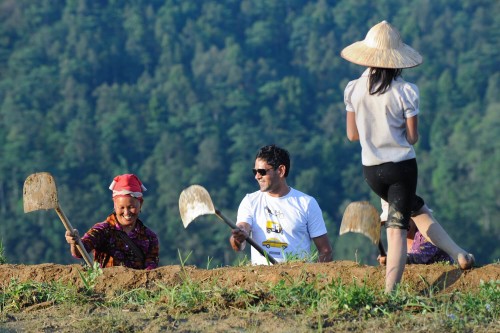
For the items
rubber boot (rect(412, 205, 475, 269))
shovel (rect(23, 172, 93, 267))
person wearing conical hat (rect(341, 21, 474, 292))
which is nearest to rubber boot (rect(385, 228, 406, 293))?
person wearing conical hat (rect(341, 21, 474, 292))

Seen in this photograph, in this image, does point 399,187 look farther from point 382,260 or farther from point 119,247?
point 119,247

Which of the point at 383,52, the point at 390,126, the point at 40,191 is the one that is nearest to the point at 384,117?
the point at 390,126

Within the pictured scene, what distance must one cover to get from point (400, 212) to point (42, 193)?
231 cm

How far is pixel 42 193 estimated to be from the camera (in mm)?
7543

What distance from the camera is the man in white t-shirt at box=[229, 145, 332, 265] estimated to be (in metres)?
8.04

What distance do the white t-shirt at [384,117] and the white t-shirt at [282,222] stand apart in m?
1.58

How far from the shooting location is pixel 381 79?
652 cm

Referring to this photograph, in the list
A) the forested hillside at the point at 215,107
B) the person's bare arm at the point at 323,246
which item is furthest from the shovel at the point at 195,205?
the forested hillside at the point at 215,107

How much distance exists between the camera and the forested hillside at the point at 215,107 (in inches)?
2751

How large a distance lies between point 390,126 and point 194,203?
1576 mm

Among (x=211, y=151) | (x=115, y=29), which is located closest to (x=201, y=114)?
(x=211, y=151)

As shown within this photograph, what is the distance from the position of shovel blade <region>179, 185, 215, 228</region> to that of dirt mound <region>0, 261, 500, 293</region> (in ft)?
1.73

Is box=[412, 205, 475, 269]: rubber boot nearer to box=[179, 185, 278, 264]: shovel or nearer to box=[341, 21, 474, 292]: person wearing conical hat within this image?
box=[341, 21, 474, 292]: person wearing conical hat

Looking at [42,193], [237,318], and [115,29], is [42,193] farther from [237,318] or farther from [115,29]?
[115,29]
